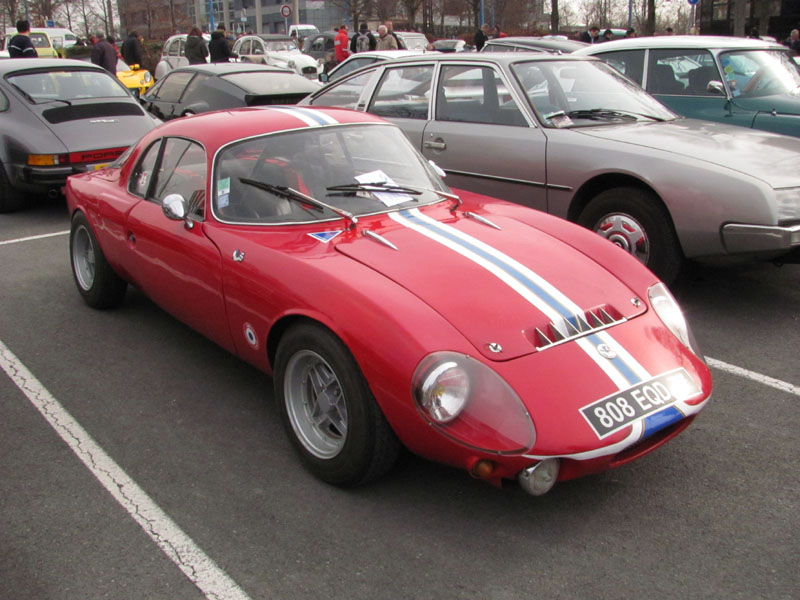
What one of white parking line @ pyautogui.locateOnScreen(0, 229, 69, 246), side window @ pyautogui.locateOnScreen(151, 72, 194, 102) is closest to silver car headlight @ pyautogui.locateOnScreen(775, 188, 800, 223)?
white parking line @ pyautogui.locateOnScreen(0, 229, 69, 246)

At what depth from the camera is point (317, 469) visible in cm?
318

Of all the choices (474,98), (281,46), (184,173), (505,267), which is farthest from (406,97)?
(281,46)

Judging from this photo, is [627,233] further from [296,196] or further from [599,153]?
[296,196]

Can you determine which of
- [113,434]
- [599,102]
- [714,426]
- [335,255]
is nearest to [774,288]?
[599,102]

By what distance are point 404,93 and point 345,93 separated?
73cm

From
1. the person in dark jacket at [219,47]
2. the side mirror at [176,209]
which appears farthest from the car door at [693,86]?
the person in dark jacket at [219,47]

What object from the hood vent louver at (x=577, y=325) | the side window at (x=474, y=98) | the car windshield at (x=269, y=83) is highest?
the car windshield at (x=269, y=83)

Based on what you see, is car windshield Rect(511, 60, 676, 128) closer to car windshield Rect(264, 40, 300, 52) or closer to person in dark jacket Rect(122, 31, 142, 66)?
person in dark jacket Rect(122, 31, 142, 66)

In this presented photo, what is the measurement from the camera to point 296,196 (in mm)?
3777

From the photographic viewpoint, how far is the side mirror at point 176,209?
3.85m

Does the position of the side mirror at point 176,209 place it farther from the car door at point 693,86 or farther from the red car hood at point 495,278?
the car door at point 693,86

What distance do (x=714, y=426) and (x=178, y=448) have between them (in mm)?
2423

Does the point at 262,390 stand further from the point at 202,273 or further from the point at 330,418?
the point at 330,418

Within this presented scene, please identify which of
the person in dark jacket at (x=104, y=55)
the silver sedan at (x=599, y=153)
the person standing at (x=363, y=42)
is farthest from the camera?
the person standing at (x=363, y=42)
